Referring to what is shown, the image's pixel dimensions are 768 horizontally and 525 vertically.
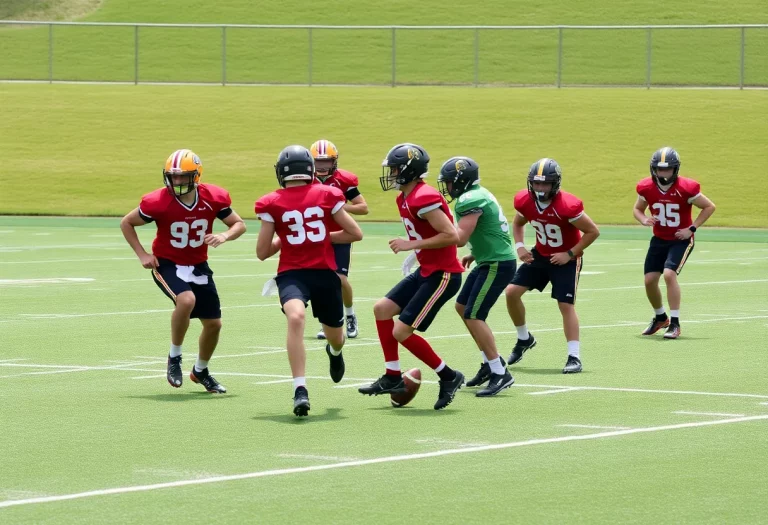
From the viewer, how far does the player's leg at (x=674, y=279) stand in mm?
14938

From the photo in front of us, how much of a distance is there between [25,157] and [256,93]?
1048 centimetres

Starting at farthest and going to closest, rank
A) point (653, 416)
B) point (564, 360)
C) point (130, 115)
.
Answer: point (130, 115) < point (564, 360) < point (653, 416)

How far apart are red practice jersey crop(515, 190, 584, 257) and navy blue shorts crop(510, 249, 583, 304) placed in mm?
119

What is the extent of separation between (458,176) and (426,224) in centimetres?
66

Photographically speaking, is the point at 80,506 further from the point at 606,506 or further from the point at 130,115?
the point at 130,115

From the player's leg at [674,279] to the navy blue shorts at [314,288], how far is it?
5497mm

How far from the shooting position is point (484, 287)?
37.2 ft

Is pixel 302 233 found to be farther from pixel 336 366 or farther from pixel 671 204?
pixel 671 204

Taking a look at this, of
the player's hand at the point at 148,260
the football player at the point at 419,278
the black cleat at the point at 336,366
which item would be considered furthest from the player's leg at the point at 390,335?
the player's hand at the point at 148,260

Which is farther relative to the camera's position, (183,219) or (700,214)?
(700,214)

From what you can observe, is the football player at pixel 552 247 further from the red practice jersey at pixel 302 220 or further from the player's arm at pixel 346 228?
the red practice jersey at pixel 302 220

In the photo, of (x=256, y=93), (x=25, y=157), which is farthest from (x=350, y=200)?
(x=256, y=93)

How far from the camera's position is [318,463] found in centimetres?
825

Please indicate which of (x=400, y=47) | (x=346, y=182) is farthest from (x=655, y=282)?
(x=400, y=47)
